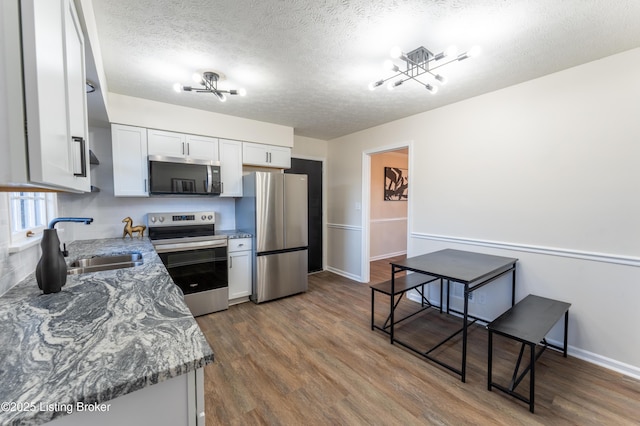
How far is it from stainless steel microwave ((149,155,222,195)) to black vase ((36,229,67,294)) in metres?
1.75

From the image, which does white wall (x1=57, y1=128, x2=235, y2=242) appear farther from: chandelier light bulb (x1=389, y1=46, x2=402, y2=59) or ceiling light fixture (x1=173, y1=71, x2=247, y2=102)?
chandelier light bulb (x1=389, y1=46, x2=402, y2=59)

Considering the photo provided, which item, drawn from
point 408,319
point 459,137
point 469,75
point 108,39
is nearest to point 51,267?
point 108,39

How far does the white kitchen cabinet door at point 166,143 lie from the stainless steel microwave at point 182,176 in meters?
0.13

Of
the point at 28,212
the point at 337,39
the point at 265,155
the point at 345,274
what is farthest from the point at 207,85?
the point at 345,274

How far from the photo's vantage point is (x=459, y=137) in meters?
3.01

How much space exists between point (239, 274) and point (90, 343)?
258 centimetres

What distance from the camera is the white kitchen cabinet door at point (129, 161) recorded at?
111 inches

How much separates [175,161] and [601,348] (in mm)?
4382

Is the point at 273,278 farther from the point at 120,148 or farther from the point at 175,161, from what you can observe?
the point at 120,148

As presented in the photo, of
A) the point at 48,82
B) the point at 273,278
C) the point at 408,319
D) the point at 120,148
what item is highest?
the point at 120,148

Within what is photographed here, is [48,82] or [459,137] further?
[459,137]

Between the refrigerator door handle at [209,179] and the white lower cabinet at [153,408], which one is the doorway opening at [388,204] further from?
the white lower cabinet at [153,408]

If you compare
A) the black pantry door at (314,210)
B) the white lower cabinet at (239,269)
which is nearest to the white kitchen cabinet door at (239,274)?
the white lower cabinet at (239,269)

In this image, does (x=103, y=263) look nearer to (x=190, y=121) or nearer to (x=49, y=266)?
(x=49, y=266)
